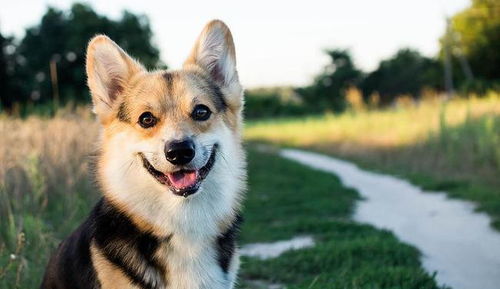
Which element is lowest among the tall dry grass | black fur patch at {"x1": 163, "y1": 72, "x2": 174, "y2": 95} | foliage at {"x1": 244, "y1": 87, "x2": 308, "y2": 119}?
foliage at {"x1": 244, "y1": 87, "x2": 308, "y2": 119}

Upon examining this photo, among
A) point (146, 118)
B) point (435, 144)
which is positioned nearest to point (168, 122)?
point (146, 118)

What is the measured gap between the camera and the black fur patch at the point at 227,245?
3.24 meters

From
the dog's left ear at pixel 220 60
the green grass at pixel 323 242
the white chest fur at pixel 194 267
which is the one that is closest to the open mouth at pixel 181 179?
the white chest fur at pixel 194 267

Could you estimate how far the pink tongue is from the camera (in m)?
3.14

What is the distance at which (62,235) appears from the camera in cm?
571

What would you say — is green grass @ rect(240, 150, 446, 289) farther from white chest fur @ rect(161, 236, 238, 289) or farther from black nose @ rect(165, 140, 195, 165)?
black nose @ rect(165, 140, 195, 165)

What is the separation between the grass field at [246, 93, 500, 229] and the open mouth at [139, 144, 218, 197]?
15.7 feet

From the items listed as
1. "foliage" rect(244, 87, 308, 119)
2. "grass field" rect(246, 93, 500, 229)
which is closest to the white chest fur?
"grass field" rect(246, 93, 500, 229)

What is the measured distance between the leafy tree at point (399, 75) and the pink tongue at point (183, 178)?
48.0 m

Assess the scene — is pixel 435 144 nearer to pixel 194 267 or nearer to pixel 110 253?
pixel 194 267

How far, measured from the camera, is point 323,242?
6371 millimetres

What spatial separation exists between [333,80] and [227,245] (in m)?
50.2

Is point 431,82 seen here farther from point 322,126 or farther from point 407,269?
point 407,269

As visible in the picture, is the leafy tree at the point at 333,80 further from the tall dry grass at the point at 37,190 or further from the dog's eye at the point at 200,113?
the dog's eye at the point at 200,113
